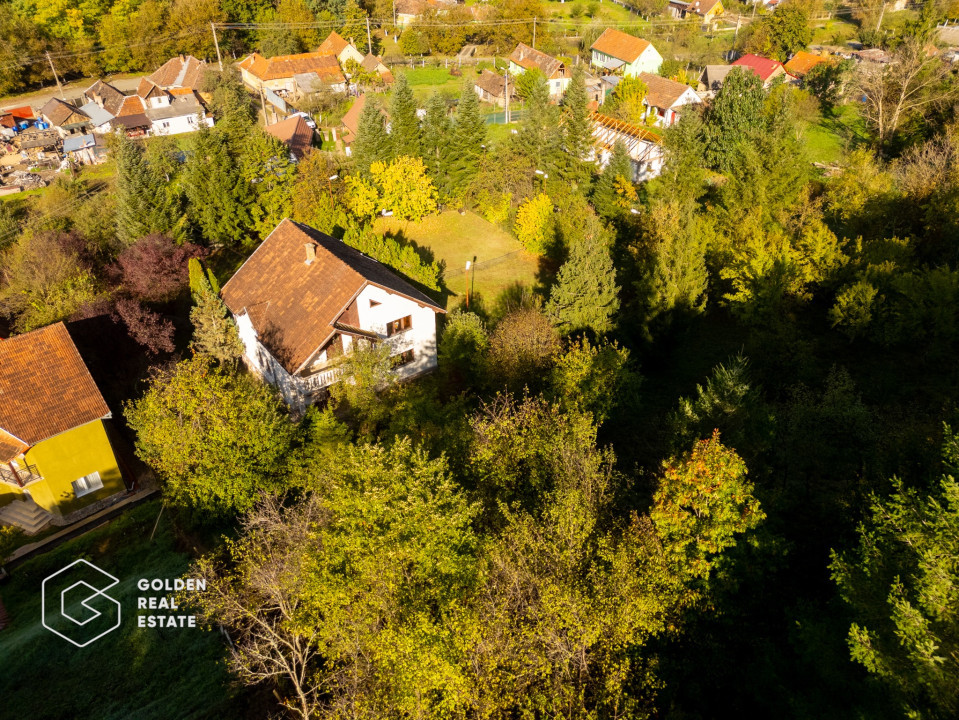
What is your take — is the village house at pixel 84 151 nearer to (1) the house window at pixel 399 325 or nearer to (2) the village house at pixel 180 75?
(2) the village house at pixel 180 75

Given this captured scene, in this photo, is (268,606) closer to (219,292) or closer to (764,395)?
(219,292)

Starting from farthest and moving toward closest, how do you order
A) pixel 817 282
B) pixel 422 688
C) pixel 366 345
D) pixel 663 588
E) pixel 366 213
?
pixel 366 213, pixel 817 282, pixel 366 345, pixel 663 588, pixel 422 688

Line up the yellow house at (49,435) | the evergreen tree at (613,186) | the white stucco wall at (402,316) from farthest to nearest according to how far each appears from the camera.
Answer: the evergreen tree at (613,186)
the white stucco wall at (402,316)
the yellow house at (49,435)

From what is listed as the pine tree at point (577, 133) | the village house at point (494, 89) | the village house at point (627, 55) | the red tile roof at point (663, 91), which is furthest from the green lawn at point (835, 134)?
the village house at point (494, 89)

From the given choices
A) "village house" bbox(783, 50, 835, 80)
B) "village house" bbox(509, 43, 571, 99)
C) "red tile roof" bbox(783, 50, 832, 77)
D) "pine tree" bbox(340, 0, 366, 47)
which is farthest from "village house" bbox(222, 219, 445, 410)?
"pine tree" bbox(340, 0, 366, 47)

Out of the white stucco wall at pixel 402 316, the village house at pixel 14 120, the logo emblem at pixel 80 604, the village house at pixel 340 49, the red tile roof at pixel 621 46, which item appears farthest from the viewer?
the village house at pixel 340 49

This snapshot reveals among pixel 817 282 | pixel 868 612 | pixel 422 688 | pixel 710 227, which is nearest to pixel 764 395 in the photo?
pixel 817 282

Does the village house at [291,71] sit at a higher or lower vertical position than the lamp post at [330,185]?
lower

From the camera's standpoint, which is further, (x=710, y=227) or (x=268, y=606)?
(x=710, y=227)
